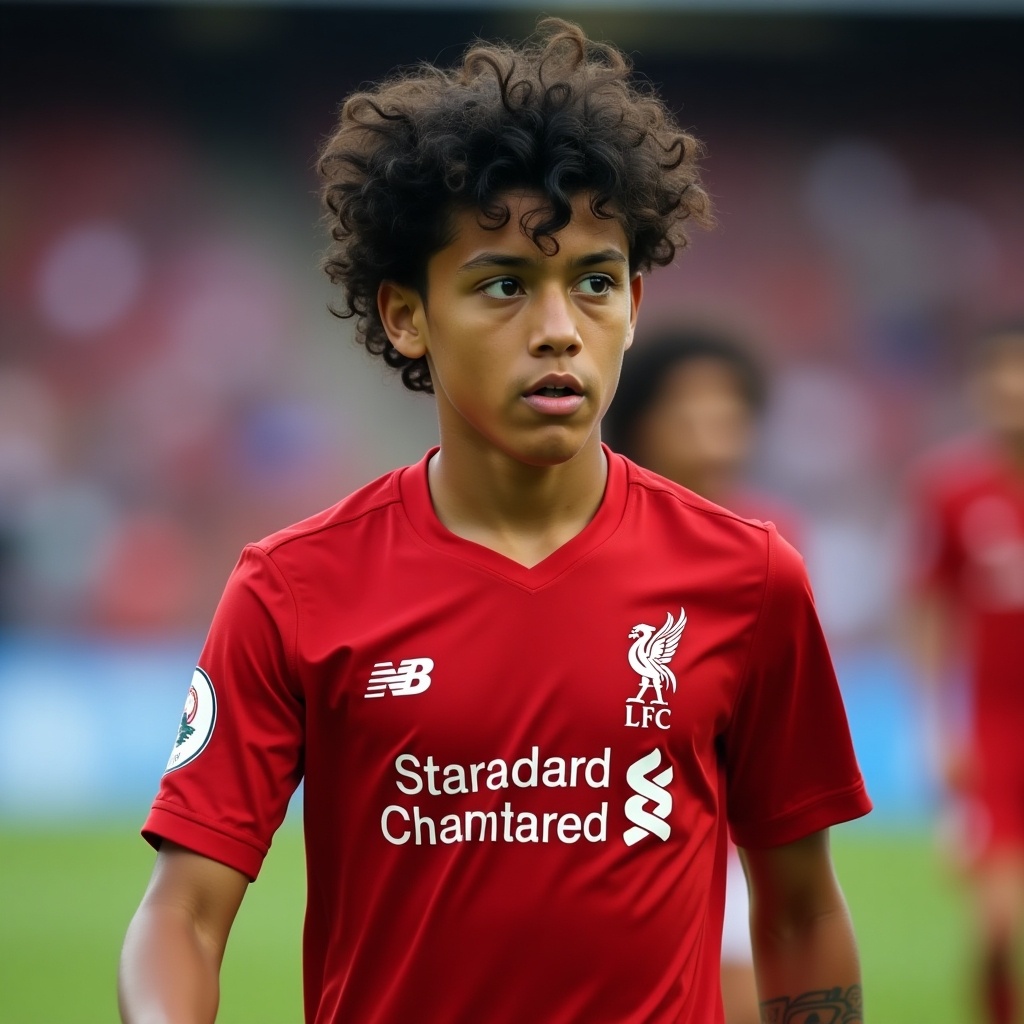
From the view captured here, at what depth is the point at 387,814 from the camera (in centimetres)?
253

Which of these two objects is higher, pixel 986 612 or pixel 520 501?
pixel 986 612

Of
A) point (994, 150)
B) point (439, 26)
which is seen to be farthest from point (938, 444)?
point (439, 26)

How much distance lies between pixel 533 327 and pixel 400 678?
53cm

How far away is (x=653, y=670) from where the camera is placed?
2.59 meters

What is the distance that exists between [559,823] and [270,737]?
423mm

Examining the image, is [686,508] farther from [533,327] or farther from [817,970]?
[817,970]

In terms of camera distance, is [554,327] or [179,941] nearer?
[179,941]

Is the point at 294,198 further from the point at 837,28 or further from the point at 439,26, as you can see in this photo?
the point at 837,28

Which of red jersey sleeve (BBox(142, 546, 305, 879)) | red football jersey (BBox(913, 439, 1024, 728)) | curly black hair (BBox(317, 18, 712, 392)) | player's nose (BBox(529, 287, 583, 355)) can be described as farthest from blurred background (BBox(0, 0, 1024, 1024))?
player's nose (BBox(529, 287, 583, 355))

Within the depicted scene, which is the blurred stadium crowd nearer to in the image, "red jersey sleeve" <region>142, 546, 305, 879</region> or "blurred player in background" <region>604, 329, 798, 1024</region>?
"blurred player in background" <region>604, 329, 798, 1024</region>

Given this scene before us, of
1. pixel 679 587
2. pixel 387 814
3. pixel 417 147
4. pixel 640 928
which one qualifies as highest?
pixel 417 147

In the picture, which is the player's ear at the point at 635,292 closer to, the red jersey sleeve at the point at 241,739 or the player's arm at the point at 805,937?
the red jersey sleeve at the point at 241,739

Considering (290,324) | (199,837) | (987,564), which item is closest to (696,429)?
(987,564)

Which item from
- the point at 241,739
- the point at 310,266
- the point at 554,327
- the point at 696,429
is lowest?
the point at 241,739
